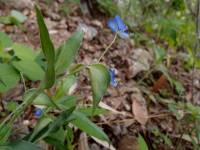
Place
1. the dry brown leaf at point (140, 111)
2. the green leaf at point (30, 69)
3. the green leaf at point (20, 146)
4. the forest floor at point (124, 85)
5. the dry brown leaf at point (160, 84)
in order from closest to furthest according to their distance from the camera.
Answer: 1. the green leaf at point (20, 146)
2. the green leaf at point (30, 69)
3. the forest floor at point (124, 85)
4. the dry brown leaf at point (140, 111)
5. the dry brown leaf at point (160, 84)

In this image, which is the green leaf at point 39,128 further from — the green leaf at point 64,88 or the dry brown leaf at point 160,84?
the dry brown leaf at point 160,84

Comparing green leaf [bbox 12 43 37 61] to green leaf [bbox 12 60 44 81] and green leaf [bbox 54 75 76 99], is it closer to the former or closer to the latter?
green leaf [bbox 12 60 44 81]

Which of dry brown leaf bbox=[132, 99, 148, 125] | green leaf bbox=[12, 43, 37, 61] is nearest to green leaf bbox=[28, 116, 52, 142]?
green leaf bbox=[12, 43, 37, 61]

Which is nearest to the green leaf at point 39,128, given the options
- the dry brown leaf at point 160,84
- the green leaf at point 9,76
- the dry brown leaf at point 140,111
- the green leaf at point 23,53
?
the green leaf at point 9,76

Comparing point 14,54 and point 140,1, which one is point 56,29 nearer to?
point 140,1

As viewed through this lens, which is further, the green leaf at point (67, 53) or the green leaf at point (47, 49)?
the green leaf at point (67, 53)

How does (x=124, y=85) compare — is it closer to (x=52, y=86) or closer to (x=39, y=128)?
(x=39, y=128)

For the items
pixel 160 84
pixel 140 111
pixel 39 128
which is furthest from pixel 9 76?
pixel 160 84

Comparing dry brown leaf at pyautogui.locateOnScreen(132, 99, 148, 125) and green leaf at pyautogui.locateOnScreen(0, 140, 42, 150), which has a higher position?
green leaf at pyautogui.locateOnScreen(0, 140, 42, 150)
